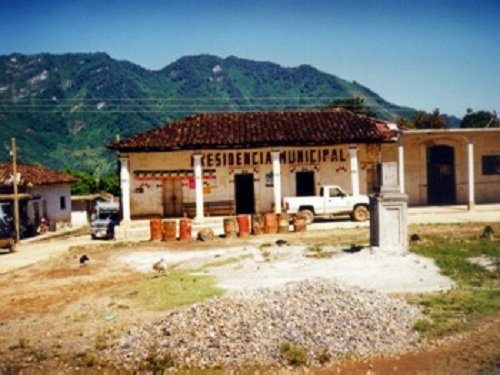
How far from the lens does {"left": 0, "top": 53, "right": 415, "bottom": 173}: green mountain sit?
323 feet

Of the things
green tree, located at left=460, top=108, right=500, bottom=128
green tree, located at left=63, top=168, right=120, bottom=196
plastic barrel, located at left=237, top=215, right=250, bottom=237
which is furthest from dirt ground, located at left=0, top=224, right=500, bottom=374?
green tree, located at left=460, top=108, right=500, bottom=128

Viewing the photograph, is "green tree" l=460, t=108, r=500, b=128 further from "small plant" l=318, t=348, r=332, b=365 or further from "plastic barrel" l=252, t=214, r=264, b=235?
"small plant" l=318, t=348, r=332, b=365

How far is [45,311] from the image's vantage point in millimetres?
12031

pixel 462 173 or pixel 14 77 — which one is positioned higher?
pixel 14 77

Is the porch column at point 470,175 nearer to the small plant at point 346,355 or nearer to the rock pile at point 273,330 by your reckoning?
the rock pile at point 273,330

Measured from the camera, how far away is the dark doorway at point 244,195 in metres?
27.6

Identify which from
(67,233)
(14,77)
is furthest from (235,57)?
(67,233)

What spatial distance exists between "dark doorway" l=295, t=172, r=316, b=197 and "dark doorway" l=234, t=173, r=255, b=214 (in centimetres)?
232

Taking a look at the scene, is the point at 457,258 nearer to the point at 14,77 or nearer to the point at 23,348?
the point at 23,348

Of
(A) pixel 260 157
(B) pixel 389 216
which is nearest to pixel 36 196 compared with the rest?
(A) pixel 260 157

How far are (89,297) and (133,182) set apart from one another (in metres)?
14.6

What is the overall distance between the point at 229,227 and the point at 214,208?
529cm

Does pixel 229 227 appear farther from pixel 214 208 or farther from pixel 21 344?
pixel 21 344

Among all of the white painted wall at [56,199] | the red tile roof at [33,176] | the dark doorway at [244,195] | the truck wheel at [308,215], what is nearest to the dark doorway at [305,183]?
the dark doorway at [244,195]
